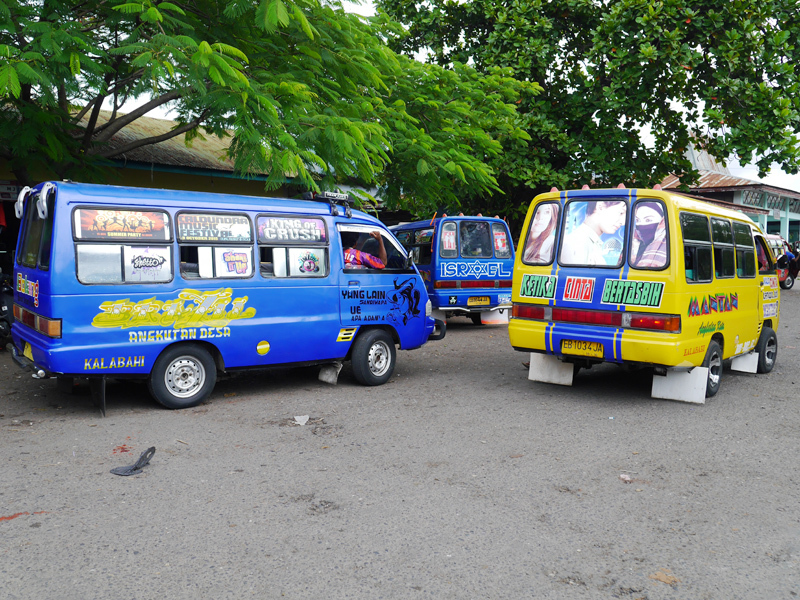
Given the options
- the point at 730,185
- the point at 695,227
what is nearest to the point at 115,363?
the point at 695,227

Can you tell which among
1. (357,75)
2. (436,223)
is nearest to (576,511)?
(357,75)

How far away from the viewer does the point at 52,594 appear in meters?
3.09

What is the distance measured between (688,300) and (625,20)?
448 inches

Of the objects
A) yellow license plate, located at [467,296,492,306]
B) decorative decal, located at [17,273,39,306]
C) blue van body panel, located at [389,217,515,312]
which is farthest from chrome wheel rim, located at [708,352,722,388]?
decorative decal, located at [17,273,39,306]

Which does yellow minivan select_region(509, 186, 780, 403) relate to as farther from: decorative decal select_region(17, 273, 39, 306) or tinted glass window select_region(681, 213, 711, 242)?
decorative decal select_region(17, 273, 39, 306)

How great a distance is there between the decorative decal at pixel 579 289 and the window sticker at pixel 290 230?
2.77 m

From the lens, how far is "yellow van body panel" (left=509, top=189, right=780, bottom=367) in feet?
21.4

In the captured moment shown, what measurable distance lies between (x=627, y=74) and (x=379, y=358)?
426 inches

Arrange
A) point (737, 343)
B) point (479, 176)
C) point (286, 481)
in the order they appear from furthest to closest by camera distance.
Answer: point (479, 176) → point (737, 343) → point (286, 481)

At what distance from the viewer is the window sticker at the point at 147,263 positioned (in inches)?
250

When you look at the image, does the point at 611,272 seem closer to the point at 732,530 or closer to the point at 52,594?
the point at 732,530

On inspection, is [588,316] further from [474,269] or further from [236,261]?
[474,269]

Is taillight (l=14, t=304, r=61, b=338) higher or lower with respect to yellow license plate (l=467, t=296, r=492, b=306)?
higher

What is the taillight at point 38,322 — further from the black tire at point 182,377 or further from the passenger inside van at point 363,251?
the passenger inside van at point 363,251
